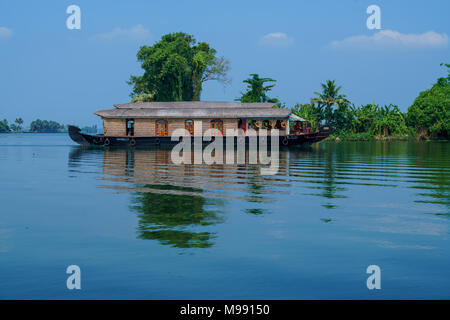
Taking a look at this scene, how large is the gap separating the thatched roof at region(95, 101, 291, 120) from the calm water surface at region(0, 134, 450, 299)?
28401 millimetres

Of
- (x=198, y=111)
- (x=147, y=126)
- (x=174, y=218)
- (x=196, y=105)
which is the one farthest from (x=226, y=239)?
(x=196, y=105)

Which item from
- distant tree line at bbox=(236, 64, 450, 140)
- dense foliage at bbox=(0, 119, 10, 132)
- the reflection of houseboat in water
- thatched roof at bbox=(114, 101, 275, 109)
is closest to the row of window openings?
the reflection of houseboat in water

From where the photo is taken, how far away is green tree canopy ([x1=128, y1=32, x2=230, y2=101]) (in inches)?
2226

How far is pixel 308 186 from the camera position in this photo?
15.5 meters

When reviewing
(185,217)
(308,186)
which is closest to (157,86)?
(308,186)

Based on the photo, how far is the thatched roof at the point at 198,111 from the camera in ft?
145

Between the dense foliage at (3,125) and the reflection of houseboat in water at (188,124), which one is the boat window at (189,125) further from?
the dense foliage at (3,125)

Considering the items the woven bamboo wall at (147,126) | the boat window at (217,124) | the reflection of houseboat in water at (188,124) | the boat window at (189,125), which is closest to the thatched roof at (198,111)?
the reflection of houseboat in water at (188,124)

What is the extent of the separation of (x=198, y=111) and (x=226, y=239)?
1464 inches

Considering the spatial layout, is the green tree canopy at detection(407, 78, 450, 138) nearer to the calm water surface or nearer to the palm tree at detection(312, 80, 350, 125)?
the palm tree at detection(312, 80, 350, 125)

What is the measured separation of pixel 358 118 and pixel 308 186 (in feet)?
175

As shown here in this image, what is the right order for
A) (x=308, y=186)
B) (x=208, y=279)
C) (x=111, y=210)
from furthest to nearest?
(x=308, y=186) < (x=111, y=210) < (x=208, y=279)

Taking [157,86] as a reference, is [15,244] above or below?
below
